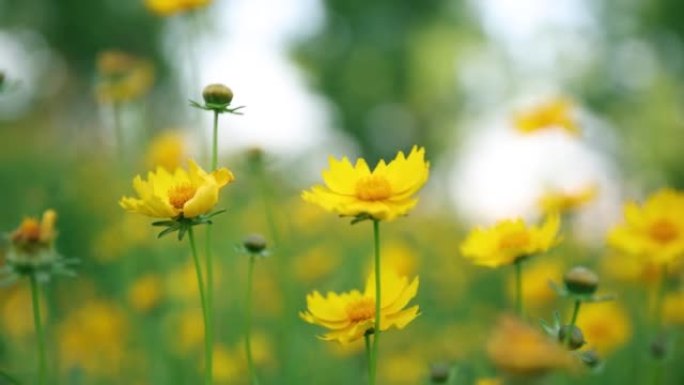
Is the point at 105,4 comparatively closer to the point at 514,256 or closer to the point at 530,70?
the point at 530,70

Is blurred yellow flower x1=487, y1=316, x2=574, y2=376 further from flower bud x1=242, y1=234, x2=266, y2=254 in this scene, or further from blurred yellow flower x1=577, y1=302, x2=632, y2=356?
blurred yellow flower x1=577, y1=302, x2=632, y2=356

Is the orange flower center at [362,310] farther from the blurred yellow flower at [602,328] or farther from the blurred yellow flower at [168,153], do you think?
the blurred yellow flower at [168,153]

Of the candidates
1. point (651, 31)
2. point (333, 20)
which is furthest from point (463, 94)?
point (651, 31)

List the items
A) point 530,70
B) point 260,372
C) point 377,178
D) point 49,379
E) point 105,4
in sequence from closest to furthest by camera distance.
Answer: point 377,178
point 49,379
point 260,372
point 530,70
point 105,4

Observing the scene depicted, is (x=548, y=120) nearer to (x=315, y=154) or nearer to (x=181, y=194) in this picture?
(x=181, y=194)

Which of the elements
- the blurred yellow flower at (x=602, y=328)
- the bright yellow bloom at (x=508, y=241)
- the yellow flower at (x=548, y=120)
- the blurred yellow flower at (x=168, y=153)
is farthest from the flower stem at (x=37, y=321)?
the yellow flower at (x=548, y=120)

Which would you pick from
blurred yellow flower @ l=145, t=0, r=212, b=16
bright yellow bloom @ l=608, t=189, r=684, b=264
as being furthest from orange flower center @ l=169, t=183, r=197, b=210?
blurred yellow flower @ l=145, t=0, r=212, b=16

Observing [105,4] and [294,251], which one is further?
[105,4]

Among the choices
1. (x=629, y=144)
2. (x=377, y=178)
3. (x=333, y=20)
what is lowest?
(x=629, y=144)
